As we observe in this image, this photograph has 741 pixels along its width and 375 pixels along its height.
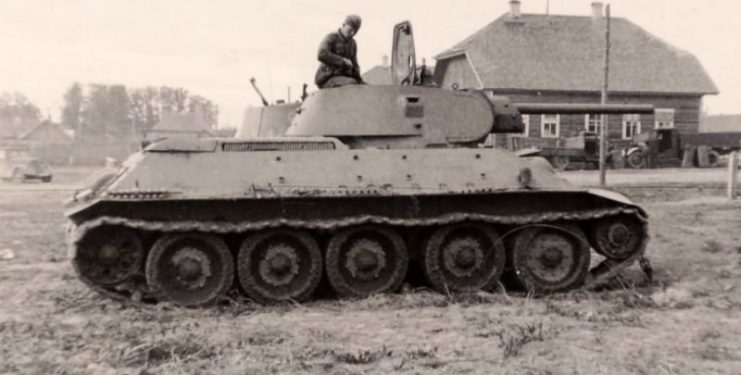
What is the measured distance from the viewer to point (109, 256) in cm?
869

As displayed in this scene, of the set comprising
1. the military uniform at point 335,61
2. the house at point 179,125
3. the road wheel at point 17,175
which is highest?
the military uniform at point 335,61

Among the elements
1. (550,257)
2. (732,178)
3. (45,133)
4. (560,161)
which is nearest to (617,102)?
(560,161)

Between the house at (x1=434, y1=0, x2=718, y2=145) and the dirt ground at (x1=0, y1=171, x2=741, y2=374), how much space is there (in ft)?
81.2

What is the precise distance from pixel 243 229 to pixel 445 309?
2343 mm

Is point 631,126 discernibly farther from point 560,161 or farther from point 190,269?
point 190,269

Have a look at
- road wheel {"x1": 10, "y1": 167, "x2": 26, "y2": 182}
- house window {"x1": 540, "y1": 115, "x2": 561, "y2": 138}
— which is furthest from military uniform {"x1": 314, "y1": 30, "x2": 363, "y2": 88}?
house window {"x1": 540, "y1": 115, "x2": 561, "y2": 138}

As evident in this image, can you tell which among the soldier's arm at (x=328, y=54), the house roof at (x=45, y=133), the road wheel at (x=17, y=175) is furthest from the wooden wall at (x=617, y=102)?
the house roof at (x=45, y=133)

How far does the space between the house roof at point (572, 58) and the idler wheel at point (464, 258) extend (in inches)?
995

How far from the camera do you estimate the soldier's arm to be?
1029cm

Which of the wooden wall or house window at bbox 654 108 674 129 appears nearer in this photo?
the wooden wall

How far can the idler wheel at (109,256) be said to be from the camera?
339 inches

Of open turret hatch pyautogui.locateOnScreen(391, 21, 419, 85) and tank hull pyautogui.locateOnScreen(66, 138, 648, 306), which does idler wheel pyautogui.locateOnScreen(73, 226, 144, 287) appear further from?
open turret hatch pyautogui.locateOnScreen(391, 21, 419, 85)

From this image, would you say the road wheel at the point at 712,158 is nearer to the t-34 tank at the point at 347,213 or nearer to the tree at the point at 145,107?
the t-34 tank at the point at 347,213

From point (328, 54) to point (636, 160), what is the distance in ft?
82.1
